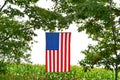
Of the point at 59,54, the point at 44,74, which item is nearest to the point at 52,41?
the point at 59,54

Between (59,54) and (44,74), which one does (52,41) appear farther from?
(44,74)

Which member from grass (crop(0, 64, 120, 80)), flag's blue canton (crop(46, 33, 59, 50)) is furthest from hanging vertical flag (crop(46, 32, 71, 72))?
grass (crop(0, 64, 120, 80))

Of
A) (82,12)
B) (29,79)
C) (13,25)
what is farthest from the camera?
(29,79)

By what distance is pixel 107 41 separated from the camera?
692 inches

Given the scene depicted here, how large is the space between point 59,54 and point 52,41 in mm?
625

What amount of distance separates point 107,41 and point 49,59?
2.60 metres

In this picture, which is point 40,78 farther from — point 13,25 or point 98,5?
point 98,5

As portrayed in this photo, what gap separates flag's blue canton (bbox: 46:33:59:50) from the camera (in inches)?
625

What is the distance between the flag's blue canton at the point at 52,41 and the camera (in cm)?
1587

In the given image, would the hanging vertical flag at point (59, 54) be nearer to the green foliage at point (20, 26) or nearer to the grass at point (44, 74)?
the green foliage at point (20, 26)

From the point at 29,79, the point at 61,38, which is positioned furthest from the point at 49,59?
the point at 29,79

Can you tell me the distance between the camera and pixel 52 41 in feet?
52.7

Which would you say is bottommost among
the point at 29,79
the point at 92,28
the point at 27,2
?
the point at 29,79

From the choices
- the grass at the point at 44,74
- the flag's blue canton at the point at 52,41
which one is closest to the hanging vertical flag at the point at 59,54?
the flag's blue canton at the point at 52,41
